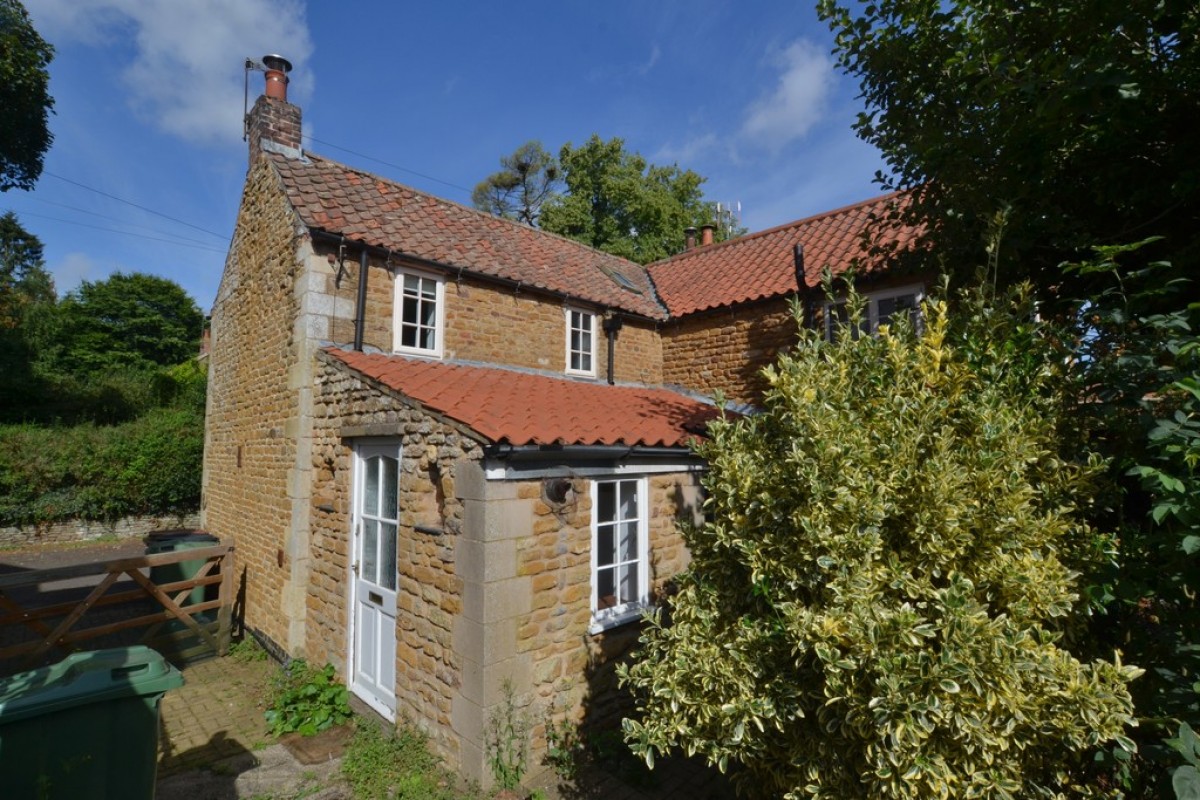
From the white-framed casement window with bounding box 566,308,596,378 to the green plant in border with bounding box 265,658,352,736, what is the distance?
6.43m

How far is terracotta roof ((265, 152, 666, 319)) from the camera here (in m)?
8.63

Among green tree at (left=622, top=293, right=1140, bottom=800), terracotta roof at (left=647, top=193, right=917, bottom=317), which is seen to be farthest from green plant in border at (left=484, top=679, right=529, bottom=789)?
terracotta roof at (left=647, top=193, right=917, bottom=317)

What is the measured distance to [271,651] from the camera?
26.4 feet

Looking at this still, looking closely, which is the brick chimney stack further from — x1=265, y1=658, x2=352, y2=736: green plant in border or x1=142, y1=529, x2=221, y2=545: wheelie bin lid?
x1=265, y1=658, x2=352, y2=736: green plant in border

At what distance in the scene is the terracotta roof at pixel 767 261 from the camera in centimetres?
1049

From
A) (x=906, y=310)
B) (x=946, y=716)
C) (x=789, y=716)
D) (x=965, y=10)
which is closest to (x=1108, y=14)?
(x=965, y=10)

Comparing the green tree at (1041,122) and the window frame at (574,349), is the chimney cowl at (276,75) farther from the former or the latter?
the green tree at (1041,122)

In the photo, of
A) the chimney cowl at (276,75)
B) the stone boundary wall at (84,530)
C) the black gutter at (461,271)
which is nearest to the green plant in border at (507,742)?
the black gutter at (461,271)

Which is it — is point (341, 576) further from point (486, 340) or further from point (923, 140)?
point (923, 140)

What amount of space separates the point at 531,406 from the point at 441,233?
5.19m

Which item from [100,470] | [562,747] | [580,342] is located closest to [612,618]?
[562,747]

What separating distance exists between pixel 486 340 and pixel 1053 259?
7.64 m

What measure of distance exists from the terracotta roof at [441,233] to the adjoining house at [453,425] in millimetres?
67

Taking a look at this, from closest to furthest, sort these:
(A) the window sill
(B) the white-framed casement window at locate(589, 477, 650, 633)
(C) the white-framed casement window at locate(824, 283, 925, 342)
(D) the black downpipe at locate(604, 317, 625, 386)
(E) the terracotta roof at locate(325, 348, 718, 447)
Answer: (E) the terracotta roof at locate(325, 348, 718, 447), (A) the window sill, (B) the white-framed casement window at locate(589, 477, 650, 633), (C) the white-framed casement window at locate(824, 283, 925, 342), (D) the black downpipe at locate(604, 317, 625, 386)
